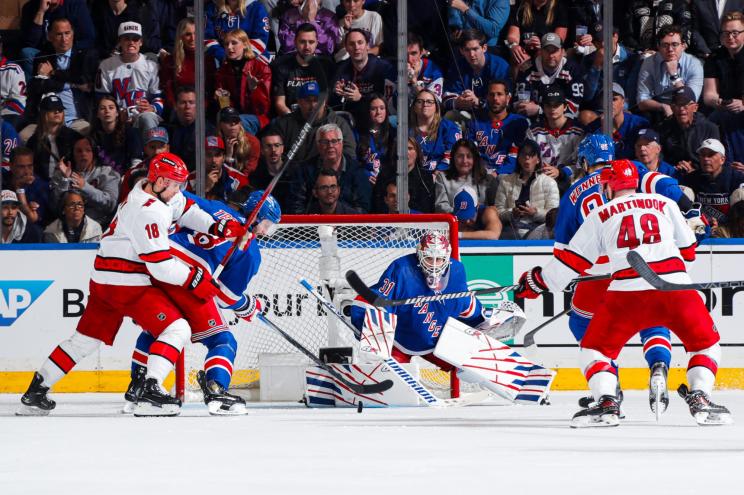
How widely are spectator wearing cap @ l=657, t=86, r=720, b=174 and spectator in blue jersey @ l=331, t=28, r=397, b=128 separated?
1568 millimetres

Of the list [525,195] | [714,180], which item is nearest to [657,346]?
[525,195]

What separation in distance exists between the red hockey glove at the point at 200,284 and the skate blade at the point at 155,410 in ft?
1.57

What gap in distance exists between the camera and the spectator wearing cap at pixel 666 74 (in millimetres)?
7602

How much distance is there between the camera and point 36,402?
18.0 feet

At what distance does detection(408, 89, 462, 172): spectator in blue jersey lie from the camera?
24.4ft

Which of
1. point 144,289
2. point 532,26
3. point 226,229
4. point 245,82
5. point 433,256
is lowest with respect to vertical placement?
point 144,289

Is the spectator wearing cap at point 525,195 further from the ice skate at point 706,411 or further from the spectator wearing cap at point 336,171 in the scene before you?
the ice skate at point 706,411

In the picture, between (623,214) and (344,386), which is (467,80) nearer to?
(344,386)

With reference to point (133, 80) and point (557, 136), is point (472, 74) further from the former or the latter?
point (133, 80)

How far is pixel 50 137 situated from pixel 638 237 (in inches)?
156

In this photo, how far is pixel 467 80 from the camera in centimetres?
773

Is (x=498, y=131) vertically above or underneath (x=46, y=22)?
underneath

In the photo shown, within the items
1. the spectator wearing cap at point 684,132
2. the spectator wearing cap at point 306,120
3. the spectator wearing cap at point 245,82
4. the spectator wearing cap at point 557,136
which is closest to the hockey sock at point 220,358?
the spectator wearing cap at point 306,120

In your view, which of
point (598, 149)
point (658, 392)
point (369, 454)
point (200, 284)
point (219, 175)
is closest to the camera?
point (369, 454)
